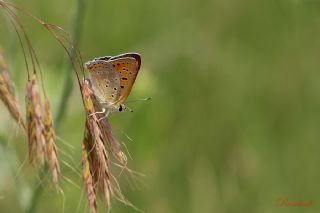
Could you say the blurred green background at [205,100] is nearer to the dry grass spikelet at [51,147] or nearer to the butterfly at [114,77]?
the butterfly at [114,77]

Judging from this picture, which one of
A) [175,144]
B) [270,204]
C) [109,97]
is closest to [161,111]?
[175,144]

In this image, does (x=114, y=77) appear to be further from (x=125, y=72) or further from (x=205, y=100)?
(x=205, y=100)

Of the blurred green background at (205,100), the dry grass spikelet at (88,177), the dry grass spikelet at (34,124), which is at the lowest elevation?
the blurred green background at (205,100)

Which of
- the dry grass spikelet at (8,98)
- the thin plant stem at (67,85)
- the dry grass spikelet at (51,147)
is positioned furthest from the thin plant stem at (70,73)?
the dry grass spikelet at (51,147)

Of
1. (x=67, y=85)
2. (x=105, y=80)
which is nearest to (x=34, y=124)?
(x=105, y=80)

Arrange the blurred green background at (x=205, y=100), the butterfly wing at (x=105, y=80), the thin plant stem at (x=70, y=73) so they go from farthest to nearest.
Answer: the blurred green background at (x=205, y=100), the thin plant stem at (x=70, y=73), the butterfly wing at (x=105, y=80)

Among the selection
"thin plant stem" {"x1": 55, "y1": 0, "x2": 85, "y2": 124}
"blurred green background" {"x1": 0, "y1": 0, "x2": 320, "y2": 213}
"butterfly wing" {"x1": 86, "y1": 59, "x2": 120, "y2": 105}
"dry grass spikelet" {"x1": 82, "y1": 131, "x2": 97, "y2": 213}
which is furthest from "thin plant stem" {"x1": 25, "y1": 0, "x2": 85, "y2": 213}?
"dry grass spikelet" {"x1": 82, "y1": 131, "x2": 97, "y2": 213}
